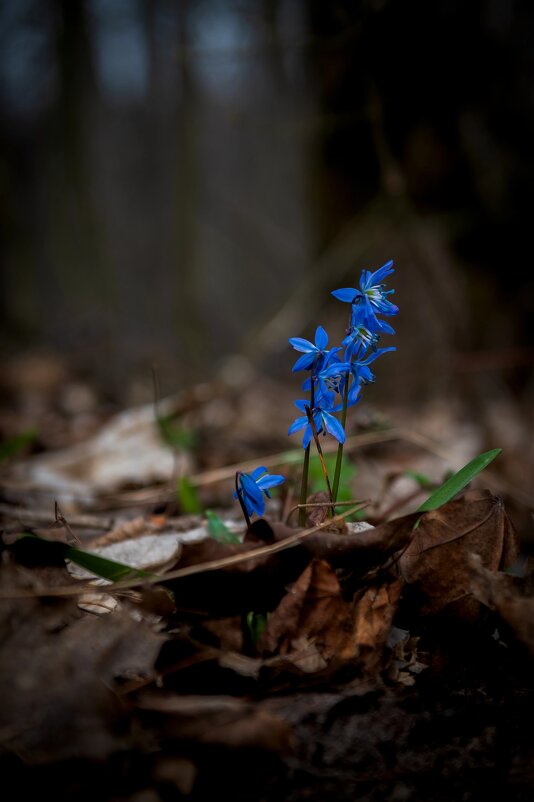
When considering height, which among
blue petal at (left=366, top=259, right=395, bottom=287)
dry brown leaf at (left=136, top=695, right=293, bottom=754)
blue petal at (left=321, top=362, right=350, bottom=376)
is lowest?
dry brown leaf at (left=136, top=695, right=293, bottom=754)

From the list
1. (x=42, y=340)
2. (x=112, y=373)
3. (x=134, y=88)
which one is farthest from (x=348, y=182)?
(x=134, y=88)

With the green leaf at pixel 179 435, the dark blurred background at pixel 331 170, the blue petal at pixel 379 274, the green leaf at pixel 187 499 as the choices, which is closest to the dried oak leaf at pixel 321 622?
the blue petal at pixel 379 274

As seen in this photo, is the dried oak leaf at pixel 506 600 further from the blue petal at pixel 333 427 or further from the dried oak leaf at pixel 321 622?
the blue petal at pixel 333 427

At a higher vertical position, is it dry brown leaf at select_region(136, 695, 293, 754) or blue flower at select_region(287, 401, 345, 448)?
blue flower at select_region(287, 401, 345, 448)

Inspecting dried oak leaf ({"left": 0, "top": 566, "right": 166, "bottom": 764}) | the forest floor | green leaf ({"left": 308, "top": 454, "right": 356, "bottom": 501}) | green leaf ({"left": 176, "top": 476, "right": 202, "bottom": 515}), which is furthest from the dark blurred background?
dried oak leaf ({"left": 0, "top": 566, "right": 166, "bottom": 764})

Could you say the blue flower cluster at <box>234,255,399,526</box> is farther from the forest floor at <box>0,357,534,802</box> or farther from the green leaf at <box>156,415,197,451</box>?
the green leaf at <box>156,415,197,451</box>

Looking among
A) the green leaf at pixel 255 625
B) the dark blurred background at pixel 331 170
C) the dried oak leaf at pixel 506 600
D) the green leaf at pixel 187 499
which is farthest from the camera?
the dark blurred background at pixel 331 170
